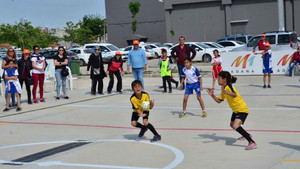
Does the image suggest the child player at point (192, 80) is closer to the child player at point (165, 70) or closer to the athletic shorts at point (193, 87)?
the athletic shorts at point (193, 87)

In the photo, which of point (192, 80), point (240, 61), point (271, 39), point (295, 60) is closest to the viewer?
point (192, 80)

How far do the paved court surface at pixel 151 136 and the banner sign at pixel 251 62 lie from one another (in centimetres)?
557

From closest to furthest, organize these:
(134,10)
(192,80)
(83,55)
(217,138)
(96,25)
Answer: (217,138)
(192,80)
(83,55)
(134,10)
(96,25)

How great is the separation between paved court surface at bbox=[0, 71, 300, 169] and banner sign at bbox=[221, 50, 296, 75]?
5565 millimetres

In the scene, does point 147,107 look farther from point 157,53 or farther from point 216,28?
point 216,28

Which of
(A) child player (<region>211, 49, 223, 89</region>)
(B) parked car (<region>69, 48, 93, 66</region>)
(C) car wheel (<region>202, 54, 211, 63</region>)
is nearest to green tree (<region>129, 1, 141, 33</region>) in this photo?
(B) parked car (<region>69, 48, 93, 66</region>)

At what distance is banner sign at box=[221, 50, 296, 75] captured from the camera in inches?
773

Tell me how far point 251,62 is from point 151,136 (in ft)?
40.7

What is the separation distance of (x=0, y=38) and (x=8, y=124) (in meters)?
46.8

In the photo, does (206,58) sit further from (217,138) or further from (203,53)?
(217,138)

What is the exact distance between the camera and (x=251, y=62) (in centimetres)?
2025

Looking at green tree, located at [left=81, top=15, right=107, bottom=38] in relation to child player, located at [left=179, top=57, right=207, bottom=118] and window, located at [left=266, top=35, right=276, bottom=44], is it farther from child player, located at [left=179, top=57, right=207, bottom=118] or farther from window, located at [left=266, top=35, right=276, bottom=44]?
child player, located at [left=179, top=57, right=207, bottom=118]

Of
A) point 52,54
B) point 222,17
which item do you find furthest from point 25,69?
point 222,17

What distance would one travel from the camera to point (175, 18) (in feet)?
167
